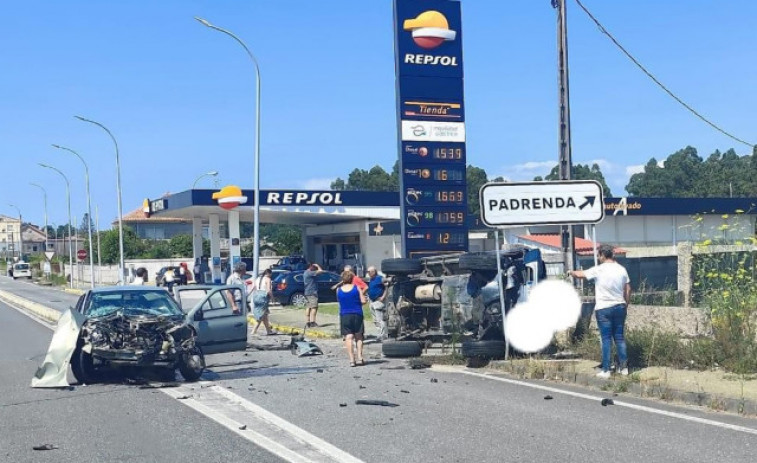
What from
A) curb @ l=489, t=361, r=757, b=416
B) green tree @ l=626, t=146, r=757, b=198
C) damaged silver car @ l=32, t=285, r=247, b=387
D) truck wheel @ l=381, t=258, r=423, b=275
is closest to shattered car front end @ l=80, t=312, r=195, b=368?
damaged silver car @ l=32, t=285, r=247, b=387

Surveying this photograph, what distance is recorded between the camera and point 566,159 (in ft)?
56.6

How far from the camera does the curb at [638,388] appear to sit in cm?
881

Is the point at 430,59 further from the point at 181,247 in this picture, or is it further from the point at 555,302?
the point at 181,247

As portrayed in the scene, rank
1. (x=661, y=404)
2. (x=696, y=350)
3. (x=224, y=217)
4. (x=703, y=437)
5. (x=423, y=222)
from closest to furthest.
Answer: (x=703, y=437) < (x=661, y=404) < (x=696, y=350) < (x=423, y=222) < (x=224, y=217)

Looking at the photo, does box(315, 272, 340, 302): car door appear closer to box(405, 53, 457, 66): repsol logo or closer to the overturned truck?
box(405, 53, 457, 66): repsol logo

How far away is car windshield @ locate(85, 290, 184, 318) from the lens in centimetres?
1236

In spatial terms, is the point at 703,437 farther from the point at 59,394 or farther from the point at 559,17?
the point at 559,17

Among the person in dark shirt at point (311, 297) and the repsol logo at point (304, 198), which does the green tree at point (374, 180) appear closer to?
the repsol logo at point (304, 198)

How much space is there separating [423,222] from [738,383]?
13.9 meters

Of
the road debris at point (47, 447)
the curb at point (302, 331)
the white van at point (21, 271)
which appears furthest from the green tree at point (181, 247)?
the road debris at point (47, 447)

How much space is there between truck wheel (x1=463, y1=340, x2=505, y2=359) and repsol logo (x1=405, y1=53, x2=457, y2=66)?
12288mm

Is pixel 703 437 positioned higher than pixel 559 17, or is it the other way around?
pixel 559 17

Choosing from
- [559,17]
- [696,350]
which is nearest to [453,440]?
[696,350]

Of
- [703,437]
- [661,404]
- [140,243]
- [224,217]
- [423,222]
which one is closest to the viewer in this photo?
[703,437]
